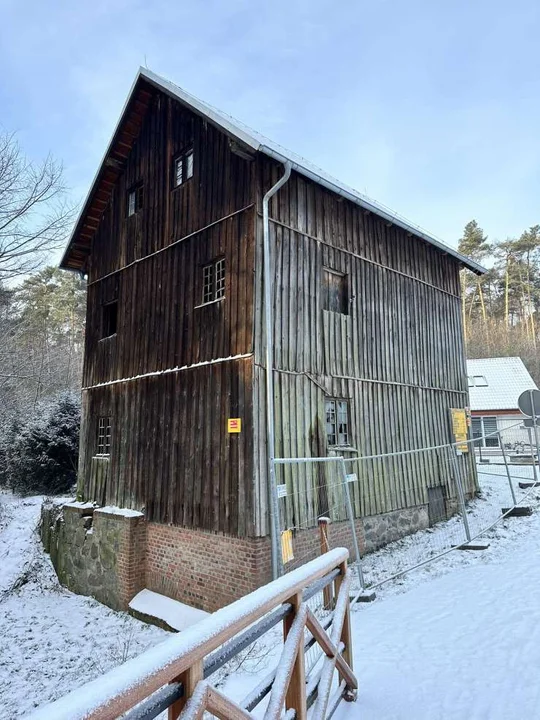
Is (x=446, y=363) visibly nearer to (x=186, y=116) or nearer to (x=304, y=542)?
(x=304, y=542)

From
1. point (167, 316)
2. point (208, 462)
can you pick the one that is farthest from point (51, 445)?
point (208, 462)

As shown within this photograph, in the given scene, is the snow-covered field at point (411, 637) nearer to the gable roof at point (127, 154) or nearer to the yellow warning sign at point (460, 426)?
the yellow warning sign at point (460, 426)

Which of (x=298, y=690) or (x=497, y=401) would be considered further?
(x=497, y=401)

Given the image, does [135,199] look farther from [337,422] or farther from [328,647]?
[328,647]

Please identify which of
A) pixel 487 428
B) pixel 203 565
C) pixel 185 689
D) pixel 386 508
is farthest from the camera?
pixel 487 428

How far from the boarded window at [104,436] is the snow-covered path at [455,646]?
7.49 metres

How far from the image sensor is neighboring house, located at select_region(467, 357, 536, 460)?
956 inches

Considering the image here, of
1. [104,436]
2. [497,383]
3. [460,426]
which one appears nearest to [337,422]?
[460,426]

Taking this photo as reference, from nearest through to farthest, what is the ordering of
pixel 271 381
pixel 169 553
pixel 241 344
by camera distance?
1. pixel 271 381
2. pixel 241 344
3. pixel 169 553

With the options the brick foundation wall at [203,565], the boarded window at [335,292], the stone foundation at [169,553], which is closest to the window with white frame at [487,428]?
the stone foundation at [169,553]

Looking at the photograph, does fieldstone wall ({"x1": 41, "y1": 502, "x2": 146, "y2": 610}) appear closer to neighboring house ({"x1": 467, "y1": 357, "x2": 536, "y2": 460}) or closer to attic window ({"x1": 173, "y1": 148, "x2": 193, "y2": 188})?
attic window ({"x1": 173, "y1": 148, "x2": 193, "y2": 188})

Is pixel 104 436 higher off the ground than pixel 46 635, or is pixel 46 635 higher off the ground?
pixel 104 436

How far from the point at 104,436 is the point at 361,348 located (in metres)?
6.51

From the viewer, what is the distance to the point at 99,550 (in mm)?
10562
